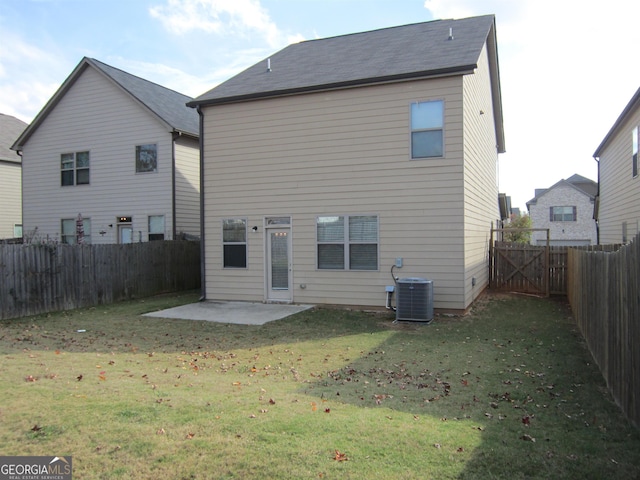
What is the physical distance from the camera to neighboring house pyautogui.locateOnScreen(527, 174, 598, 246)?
4488cm

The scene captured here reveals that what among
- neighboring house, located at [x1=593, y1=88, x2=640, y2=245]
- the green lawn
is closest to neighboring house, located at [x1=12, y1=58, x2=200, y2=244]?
the green lawn

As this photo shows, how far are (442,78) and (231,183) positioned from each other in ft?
20.5

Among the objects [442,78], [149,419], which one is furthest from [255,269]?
[149,419]

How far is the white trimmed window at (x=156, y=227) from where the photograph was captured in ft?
61.0

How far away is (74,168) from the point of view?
19922 mm

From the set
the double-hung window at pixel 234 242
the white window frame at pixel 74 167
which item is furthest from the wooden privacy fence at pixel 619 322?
the white window frame at pixel 74 167

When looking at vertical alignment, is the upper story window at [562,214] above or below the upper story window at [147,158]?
below

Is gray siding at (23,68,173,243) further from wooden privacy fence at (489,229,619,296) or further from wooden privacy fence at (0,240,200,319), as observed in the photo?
wooden privacy fence at (489,229,619,296)

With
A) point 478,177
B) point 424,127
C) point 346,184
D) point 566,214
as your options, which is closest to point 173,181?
point 346,184

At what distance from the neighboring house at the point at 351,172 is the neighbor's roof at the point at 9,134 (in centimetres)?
1789

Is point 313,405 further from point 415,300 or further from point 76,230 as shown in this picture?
point 76,230

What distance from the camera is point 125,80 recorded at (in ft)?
64.5

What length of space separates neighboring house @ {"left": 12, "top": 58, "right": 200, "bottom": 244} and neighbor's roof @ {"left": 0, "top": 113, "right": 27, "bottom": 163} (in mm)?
6327

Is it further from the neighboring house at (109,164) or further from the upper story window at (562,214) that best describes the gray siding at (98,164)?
the upper story window at (562,214)
